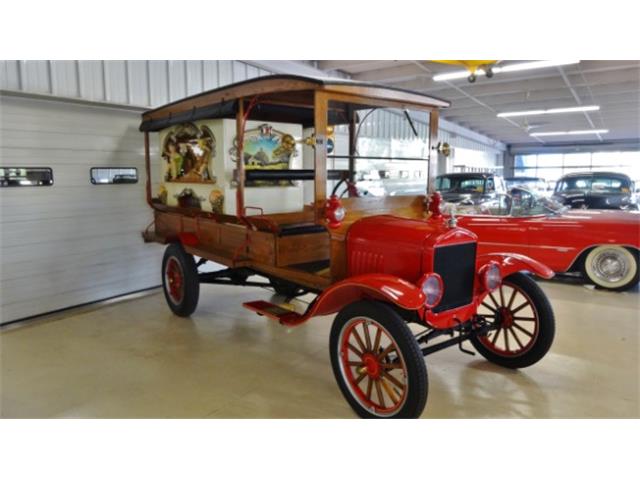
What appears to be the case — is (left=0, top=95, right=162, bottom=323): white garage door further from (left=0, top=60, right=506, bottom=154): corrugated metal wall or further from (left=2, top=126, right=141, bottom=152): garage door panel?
(left=0, top=60, right=506, bottom=154): corrugated metal wall

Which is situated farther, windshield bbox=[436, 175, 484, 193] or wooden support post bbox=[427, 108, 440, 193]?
windshield bbox=[436, 175, 484, 193]

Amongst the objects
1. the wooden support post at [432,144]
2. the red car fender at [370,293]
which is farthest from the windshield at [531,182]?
the red car fender at [370,293]

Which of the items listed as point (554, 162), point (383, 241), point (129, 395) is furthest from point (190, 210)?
point (554, 162)

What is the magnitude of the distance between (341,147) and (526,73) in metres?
4.28

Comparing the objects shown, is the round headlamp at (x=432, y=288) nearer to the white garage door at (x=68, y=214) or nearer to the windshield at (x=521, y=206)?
the windshield at (x=521, y=206)

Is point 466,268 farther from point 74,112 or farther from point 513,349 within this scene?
point 74,112

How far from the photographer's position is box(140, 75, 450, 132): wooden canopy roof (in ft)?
10.0

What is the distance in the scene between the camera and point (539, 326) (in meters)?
3.30

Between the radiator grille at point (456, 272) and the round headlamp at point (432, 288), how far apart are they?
10 cm

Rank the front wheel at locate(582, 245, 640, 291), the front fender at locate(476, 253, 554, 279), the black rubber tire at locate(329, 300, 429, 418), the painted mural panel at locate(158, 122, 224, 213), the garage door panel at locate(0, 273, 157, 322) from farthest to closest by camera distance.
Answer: the front wheel at locate(582, 245, 640, 291), the garage door panel at locate(0, 273, 157, 322), the painted mural panel at locate(158, 122, 224, 213), the front fender at locate(476, 253, 554, 279), the black rubber tire at locate(329, 300, 429, 418)

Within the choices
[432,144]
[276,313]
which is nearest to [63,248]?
[276,313]

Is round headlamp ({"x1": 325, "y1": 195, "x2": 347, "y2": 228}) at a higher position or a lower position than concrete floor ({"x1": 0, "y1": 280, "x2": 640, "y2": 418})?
higher

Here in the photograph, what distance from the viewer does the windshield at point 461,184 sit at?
962cm

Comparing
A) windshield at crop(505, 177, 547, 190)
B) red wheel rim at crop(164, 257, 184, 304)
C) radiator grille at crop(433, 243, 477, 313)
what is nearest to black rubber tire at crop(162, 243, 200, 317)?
red wheel rim at crop(164, 257, 184, 304)
